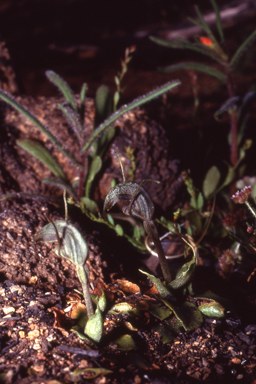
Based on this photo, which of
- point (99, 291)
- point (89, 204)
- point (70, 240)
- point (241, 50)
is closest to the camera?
point (70, 240)

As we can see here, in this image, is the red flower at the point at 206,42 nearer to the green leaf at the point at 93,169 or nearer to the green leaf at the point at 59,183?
the green leaf at the point at 93,169

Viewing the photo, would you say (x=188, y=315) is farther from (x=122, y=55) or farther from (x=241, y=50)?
(x=122, y=55)

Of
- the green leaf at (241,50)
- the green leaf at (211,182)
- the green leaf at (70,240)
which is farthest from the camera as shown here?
the green leaf at (211,182)

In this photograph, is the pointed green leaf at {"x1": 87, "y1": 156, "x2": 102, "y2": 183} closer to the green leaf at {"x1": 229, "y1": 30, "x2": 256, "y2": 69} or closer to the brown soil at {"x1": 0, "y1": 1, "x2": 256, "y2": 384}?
the brown soil at {"x1": 0, "y1": 1, "x2": 256, "y2": 384}

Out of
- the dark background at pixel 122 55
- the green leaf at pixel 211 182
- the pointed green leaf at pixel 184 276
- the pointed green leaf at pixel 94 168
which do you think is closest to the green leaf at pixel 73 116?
the pointed green leaf at pixel 94 168

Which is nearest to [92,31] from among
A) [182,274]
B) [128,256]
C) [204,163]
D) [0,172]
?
[204,163]

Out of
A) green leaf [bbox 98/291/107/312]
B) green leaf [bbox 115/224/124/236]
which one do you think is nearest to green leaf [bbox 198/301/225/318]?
green leaf [bbox 98/291/107/312]

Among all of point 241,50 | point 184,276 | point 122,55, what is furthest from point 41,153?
point 122,55

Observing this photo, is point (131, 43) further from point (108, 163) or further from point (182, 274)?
point (182, 274)
